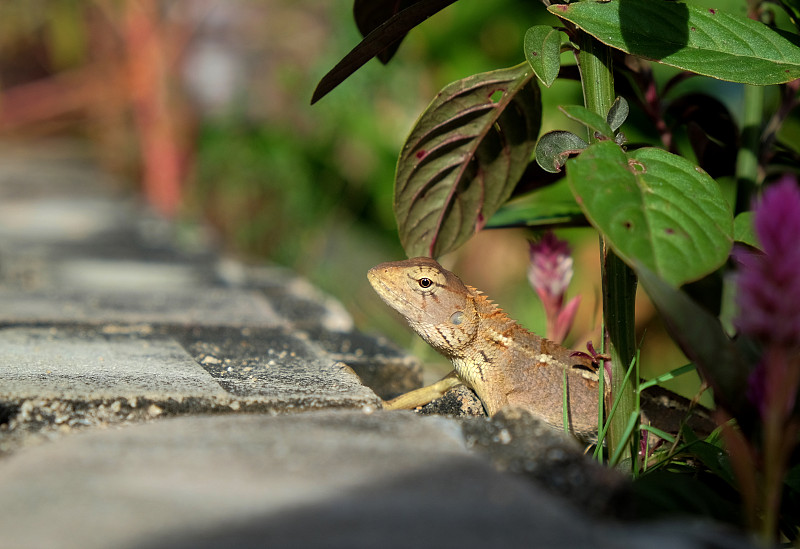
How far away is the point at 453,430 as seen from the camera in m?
1.33

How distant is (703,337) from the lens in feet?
3.63

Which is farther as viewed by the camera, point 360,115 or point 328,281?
point 360,115

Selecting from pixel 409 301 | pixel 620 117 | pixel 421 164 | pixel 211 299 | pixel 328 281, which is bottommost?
pixel 328 281

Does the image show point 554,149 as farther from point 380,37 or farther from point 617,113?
point 380,37

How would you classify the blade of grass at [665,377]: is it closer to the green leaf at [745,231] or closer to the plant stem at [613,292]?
the plant stem at [613,292]

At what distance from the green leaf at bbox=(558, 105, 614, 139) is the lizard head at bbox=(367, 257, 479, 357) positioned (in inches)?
28.6

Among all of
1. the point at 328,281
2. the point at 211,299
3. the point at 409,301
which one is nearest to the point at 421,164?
the point at 409,301

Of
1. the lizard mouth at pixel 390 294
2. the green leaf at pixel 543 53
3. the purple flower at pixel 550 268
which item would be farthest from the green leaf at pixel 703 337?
the lizard mouth at pixel 390 294

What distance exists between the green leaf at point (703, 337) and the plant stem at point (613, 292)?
0.26m

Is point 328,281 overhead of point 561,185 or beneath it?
beneath

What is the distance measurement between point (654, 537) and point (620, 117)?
2.45ft

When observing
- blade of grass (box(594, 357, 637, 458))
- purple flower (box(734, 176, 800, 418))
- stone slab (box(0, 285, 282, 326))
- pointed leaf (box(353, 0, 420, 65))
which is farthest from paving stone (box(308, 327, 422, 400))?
purple flower (box(734, 176, 800, 418))

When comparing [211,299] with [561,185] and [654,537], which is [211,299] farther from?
[654,537]

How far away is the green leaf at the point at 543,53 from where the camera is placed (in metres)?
1.36
